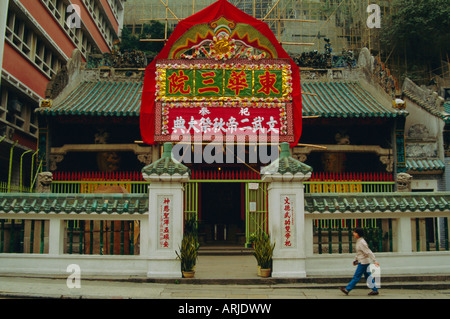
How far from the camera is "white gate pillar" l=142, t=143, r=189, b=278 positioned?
874 centimetres

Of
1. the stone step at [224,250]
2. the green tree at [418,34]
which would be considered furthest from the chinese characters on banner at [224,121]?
the green tree at [418,34]

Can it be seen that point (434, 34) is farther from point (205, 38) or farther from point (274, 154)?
point (205, 38)

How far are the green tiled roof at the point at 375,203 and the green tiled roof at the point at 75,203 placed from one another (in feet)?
11.6

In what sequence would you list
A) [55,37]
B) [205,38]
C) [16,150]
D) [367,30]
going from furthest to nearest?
[367,30] → [55,37] → [16,150] → [205,38]

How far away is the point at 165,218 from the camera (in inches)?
350

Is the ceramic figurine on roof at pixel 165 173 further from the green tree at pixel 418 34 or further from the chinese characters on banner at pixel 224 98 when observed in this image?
the green tree at pixel 418 34

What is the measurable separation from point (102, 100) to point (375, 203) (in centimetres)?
1142

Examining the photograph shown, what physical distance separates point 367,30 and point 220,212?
1958 centimetres

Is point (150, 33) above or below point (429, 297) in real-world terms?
above

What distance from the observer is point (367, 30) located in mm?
31234

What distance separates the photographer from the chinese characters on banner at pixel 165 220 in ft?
29.0

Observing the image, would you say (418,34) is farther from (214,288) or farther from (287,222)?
(214,288)

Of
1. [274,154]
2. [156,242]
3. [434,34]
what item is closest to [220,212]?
[274,154]

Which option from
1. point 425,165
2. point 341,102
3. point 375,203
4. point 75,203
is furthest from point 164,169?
point 425,165
